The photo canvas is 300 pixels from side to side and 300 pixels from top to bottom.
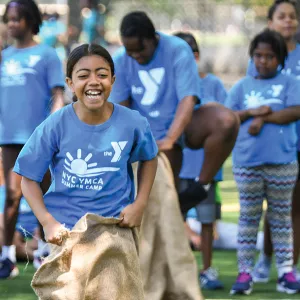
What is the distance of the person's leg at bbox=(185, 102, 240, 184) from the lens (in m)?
7.29

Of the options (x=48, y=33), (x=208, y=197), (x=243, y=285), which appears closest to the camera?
(x=243, y=285)

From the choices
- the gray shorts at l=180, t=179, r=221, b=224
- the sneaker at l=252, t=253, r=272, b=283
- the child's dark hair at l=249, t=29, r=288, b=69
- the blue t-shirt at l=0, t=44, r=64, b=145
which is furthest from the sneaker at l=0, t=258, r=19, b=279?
the child's dark hair at l=249, t=29, r=288, b=69

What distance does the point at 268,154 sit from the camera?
774cm

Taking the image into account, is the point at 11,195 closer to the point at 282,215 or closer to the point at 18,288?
the point at 18,288

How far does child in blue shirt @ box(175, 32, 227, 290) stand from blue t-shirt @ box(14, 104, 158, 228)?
241 centimetres

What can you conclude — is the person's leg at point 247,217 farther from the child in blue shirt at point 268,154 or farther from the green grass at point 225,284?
the green grass at point 225,284

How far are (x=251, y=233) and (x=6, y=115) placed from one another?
194cm

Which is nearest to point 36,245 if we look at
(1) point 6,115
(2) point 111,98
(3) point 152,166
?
(1) point 6,115

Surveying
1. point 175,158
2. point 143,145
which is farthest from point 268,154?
point 143,145

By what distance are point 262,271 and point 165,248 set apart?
182 centimetres

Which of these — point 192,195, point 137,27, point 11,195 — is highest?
point 137,27

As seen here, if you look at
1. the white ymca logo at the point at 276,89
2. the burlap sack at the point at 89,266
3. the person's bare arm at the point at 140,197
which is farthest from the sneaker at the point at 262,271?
the burlap sack at the point at 89,266

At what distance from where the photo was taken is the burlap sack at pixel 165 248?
6.63 meters

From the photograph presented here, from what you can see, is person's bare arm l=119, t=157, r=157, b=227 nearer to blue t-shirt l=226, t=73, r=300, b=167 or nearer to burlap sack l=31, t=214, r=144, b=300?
burlap sack l=31, t=214, r=144, b=300
